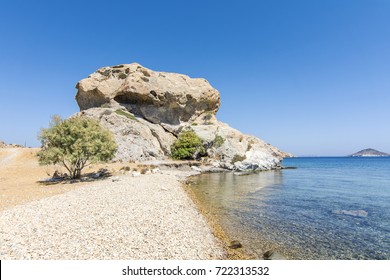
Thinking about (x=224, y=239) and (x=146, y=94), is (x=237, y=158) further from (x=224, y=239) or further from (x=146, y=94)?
(x=224, y=239)

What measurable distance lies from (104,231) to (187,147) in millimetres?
53147

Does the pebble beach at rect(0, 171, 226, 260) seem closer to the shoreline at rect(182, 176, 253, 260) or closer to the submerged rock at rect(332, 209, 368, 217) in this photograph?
the shoreline at rect(182, 176, 253, 260)

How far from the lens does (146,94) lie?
240 feet

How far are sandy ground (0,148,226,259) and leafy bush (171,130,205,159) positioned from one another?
44.6 metres

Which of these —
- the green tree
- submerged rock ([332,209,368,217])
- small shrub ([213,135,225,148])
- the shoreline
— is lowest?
submerged rock ([332,209,368,217])

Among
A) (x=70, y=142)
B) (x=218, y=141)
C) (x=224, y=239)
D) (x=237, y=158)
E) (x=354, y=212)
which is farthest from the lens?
(x=218, y=141)

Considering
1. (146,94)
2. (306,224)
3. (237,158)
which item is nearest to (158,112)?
(146,94)

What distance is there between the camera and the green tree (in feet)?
83.0

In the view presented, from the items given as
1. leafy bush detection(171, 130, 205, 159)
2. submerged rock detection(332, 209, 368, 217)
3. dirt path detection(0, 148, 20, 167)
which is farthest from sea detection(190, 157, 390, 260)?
dirt path detection(0, 148, 20, 167)

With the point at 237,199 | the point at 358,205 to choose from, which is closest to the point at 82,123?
the point at 237,199

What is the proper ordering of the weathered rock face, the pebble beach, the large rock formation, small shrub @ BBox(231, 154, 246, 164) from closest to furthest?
the pebble beach < the large rock formation < small shrub @ BBox(231, 154, 246, 164) < the weathered rock face

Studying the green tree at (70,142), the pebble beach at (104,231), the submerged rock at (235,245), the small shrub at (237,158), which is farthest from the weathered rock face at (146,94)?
the submerged rock at (235,245)
